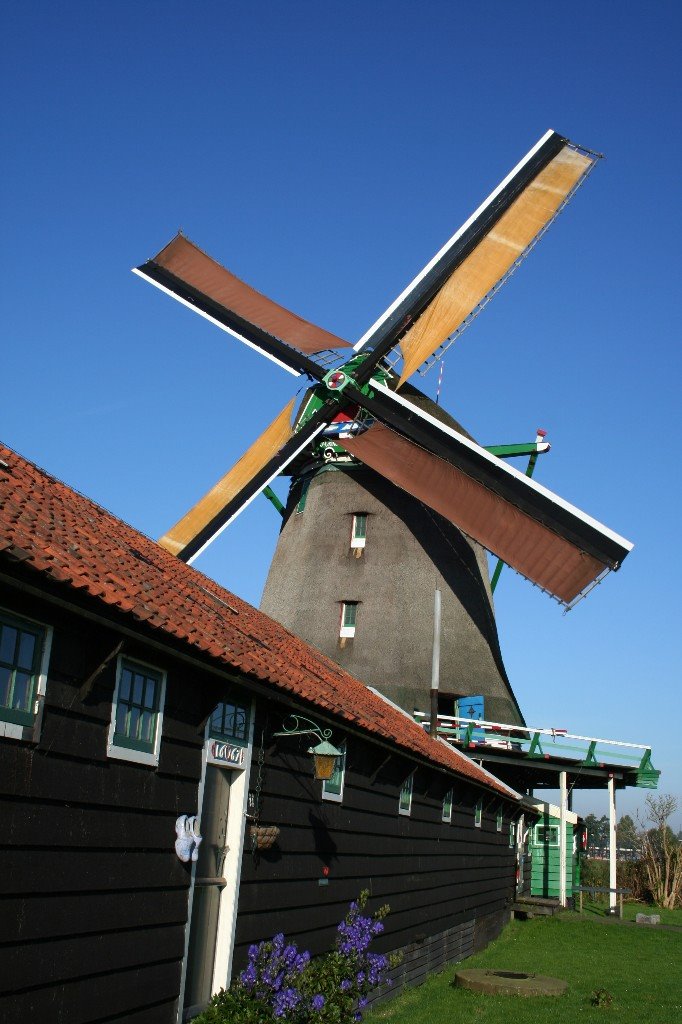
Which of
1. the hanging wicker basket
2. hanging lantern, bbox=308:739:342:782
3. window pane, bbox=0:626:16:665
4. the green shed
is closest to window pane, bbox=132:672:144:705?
window pane, bbox=0:626:16:665

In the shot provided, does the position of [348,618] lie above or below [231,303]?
below

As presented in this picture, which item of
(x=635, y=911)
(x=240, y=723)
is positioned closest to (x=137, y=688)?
(x=240, y=723)

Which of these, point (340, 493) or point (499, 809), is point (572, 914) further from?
point (340, 493)

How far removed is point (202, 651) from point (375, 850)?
6.42 meters

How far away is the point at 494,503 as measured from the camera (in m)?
21.0

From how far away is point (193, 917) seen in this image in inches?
336

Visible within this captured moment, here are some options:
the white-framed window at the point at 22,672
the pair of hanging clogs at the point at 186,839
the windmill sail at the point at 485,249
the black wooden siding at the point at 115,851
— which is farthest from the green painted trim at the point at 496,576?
the white-framed window at the point at 22,672

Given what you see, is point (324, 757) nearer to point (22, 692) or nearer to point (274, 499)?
point (22, 692)

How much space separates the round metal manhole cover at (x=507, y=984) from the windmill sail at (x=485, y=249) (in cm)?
1328

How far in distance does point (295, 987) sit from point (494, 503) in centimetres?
1364

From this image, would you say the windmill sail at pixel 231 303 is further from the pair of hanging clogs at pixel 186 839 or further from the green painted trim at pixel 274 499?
the pair of hanging clogs at pixel 186 839

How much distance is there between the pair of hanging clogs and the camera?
26.1 feet

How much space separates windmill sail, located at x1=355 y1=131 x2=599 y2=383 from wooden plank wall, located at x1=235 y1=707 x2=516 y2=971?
1031cm

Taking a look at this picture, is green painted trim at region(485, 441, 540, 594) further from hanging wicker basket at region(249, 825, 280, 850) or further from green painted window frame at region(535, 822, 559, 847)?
hanging wicker basket at region(249, 825, 280, 850)
